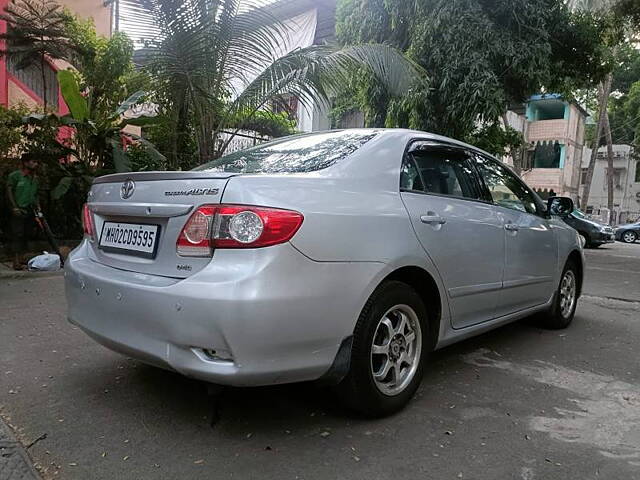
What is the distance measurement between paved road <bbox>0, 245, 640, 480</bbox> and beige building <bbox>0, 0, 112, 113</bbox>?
27.0ft

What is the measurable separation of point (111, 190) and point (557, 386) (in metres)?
3.02

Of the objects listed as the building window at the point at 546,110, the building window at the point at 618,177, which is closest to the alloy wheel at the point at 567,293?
the building window at the point at 546,110

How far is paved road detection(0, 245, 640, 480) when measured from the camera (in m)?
2.40

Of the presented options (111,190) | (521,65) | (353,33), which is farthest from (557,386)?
(353,33)

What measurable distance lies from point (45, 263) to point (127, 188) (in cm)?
566

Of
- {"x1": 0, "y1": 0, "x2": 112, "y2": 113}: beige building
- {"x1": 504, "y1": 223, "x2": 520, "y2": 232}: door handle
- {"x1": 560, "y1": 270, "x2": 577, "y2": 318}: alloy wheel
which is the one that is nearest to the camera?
{"x1": 504, "y1": 223, "x2": 520, "y2": 232}: door handle

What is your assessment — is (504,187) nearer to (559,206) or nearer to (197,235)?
(559,206)

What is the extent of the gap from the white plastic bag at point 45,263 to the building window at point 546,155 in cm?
2964

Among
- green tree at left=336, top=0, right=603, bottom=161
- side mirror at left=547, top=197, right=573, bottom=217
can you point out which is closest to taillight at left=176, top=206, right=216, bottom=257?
side mirror at left=547, top=197, right=573, bottom=217

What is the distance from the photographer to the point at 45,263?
25.0 ft

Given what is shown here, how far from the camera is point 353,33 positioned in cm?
1149

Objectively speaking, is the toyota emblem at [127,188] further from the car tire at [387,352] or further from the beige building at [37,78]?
the beige building at [37,78]

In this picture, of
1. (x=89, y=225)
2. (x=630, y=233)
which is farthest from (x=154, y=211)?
(x=630, y=233)

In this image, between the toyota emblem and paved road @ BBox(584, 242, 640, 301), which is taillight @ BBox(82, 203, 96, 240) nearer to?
the toyota emblem
